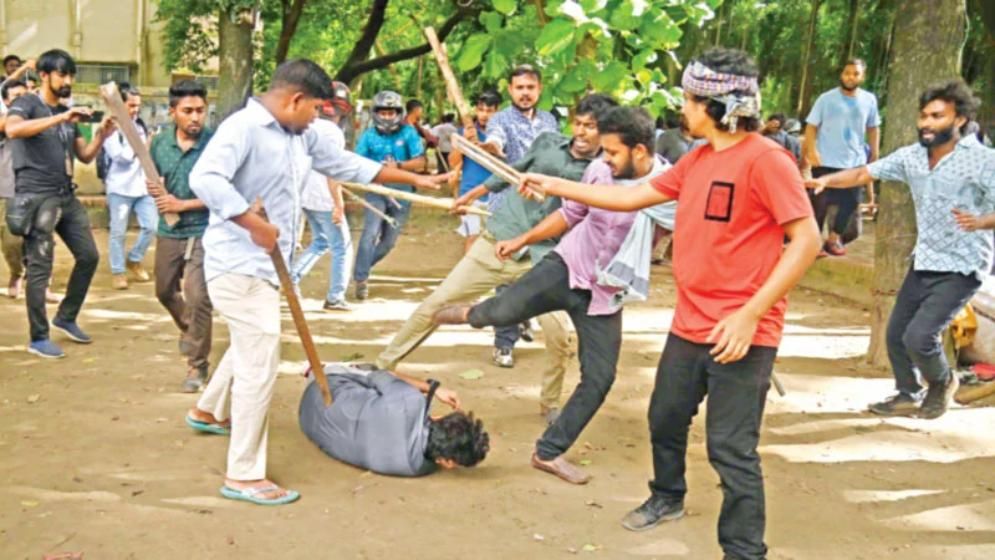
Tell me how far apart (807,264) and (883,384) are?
394cm

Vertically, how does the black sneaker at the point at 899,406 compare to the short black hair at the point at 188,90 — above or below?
below

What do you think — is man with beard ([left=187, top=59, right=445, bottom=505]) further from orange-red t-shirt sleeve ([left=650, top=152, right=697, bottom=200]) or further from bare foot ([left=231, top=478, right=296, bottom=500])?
orange-red t-shirt sleeve ([left=650, top=152, right=697, bottom=200])

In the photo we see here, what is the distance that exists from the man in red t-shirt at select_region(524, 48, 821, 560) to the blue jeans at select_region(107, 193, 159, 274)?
22.5 feet

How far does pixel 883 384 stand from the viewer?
7.03m

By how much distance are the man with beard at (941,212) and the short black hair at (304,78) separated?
273 cm

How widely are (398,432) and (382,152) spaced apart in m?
4.92

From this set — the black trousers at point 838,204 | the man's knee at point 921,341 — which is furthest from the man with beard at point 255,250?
the black trousers at point 838,204

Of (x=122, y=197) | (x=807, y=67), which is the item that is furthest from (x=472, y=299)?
(x=807, y=67)

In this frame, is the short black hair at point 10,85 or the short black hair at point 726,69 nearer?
the short black hair at point 726,69

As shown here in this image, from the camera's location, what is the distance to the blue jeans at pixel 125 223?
380 inches

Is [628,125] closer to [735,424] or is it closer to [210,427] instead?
[735,424]

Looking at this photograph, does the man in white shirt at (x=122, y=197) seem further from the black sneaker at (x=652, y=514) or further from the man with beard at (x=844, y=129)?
the black sneaker at (x=652, y=514)

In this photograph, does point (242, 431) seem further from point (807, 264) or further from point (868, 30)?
point (868, 30)

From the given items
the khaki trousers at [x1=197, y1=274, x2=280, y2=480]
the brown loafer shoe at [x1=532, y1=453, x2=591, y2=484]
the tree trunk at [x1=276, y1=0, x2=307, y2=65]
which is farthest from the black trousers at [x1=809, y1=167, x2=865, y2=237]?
the tree trunk at [x1=276, y1=0, x2=307, y2=65]
